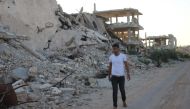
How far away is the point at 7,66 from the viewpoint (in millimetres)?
18141

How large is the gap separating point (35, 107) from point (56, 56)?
1331 centimetres

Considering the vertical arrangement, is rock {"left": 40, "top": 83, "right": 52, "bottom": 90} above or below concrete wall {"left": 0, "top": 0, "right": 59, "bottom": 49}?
below

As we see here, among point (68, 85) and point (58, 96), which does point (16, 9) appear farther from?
point (58, 96)

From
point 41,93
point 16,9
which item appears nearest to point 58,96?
point 41,93

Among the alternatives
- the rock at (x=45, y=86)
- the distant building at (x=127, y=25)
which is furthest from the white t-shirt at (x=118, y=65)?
the distant building at (x=127, y=25)

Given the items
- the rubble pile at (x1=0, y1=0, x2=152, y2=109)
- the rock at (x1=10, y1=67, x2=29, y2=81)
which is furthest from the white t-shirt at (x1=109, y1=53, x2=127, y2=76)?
the rock at (x1=10, y1=67, x2=29, y2=81)

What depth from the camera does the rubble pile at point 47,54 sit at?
48.6 ft

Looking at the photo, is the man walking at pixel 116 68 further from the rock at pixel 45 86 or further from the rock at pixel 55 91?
the rock at pixel 45 86

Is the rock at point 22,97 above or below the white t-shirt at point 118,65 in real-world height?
below

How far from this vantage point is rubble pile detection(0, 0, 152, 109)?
584 inches

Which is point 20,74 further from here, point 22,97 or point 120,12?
point 120,12

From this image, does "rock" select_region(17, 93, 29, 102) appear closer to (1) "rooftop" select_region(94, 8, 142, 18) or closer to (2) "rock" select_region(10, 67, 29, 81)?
(2) "rock" select_region(10, 67, 29, 81)

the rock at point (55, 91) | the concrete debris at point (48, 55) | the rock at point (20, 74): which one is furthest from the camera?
the rock at point (20, 74)

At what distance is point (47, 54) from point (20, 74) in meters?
8.85
